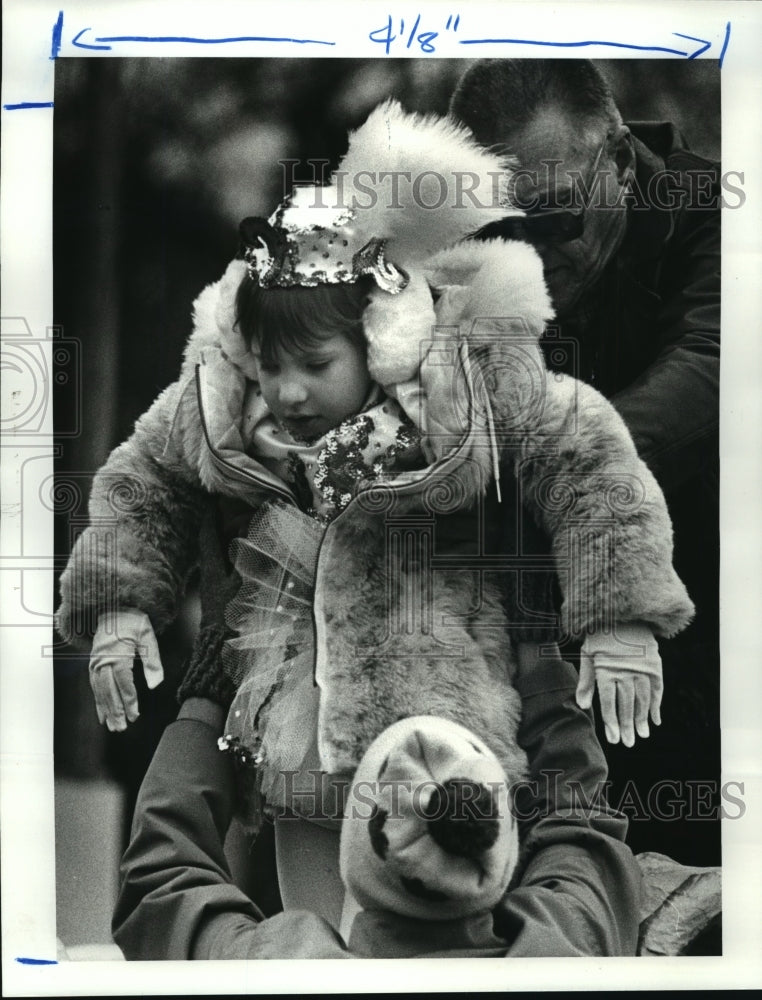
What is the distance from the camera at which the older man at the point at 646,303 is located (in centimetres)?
176

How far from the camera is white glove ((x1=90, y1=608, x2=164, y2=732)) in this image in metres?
1.77

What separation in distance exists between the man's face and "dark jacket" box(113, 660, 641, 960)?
1.97 feet

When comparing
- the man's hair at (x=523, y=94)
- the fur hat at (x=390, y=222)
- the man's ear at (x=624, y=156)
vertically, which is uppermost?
the man's hair at (x=523, y=94)

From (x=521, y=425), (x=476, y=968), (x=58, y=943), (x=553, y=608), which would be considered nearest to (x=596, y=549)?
(x=553, y=608)

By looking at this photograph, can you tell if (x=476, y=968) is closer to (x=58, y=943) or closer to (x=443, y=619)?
(x=443, y=619)

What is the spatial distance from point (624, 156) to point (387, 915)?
3.95 ft

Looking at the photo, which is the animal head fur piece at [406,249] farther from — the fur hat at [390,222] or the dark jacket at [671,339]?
the dark jacket at [671,339]

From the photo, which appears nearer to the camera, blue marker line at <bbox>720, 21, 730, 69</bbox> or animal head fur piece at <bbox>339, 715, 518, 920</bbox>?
animal head fur piece at <bbox>339, 715, 518, 920</bbox>

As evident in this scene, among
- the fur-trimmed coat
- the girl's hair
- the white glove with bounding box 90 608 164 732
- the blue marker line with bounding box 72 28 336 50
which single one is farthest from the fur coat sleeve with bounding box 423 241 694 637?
the white glove with bounding box 90 608 164 732

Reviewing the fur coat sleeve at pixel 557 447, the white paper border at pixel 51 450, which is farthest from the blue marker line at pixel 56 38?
the fur coat sleeve at pixel 557 447

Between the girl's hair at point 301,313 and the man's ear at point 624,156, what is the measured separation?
0.42 metres

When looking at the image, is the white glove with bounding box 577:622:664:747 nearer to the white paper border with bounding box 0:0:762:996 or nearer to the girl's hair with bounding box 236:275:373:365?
the white paper border with bounding box 0:0:762:996

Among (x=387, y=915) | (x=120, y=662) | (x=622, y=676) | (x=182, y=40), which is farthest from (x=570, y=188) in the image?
(x=387, y=915)

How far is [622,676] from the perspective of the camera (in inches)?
68.3
